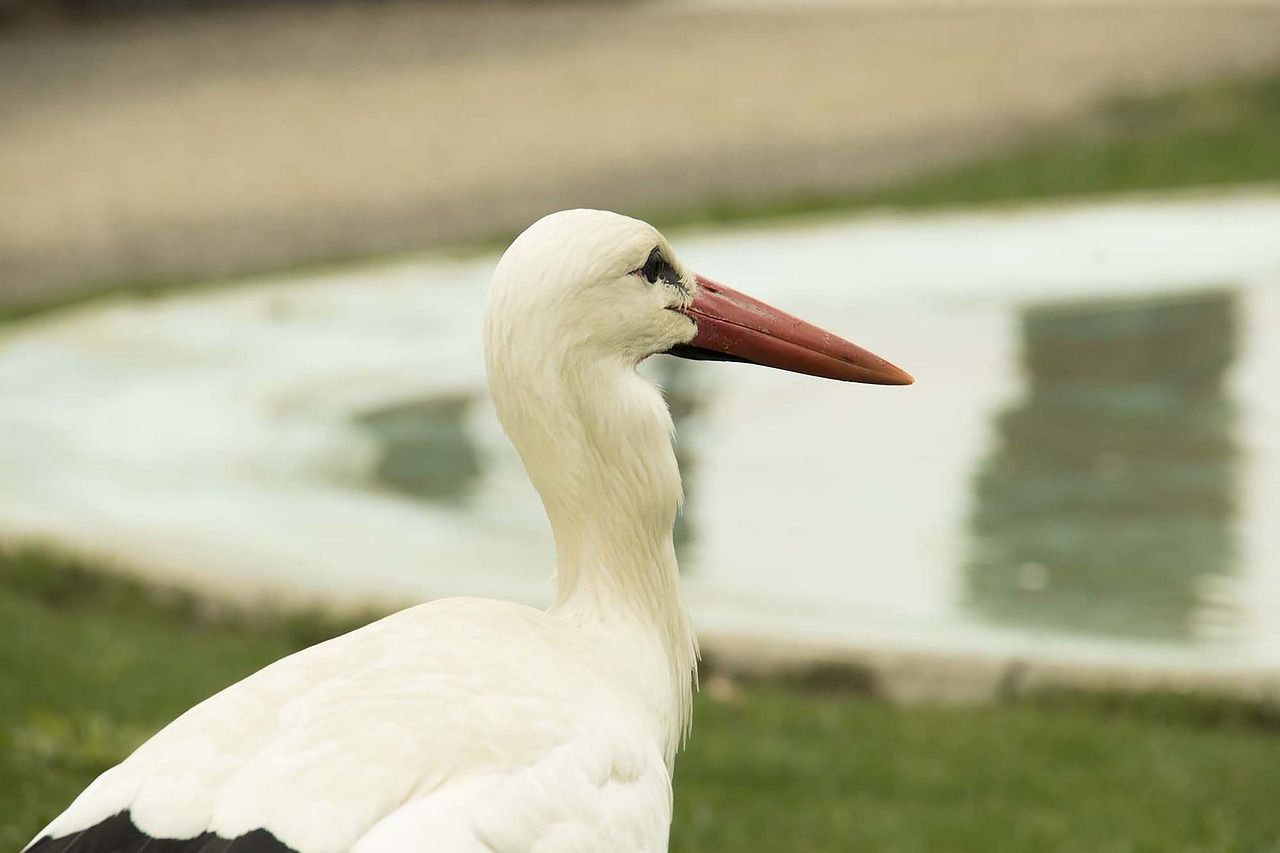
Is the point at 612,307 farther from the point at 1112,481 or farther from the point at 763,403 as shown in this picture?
the point at 763,403

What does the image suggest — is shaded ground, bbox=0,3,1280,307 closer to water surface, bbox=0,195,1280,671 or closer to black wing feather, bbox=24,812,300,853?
water surface, bbox=0,195,1280,671

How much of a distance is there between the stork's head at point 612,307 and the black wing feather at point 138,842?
2.88ft

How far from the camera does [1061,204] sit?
1074 centimetres

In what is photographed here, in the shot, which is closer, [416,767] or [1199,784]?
[416,767]

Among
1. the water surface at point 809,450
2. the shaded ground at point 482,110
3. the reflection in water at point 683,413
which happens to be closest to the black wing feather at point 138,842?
the water surface at point 809,450

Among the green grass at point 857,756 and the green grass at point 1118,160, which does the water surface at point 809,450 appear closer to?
the green grass at point 857,756

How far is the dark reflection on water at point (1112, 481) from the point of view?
17.5 feet

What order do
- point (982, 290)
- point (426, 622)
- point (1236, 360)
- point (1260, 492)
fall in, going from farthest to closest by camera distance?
point (982, 290) → point (1236, 360) → point (1260, 492) → point (426, 622)

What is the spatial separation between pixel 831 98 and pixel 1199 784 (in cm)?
1019

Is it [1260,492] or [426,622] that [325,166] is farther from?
[426,622]

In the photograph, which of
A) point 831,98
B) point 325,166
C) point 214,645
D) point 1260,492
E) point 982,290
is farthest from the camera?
point 831,98

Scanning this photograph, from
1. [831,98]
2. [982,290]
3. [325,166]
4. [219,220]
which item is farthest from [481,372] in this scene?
[831,98]

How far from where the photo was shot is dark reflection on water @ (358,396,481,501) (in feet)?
20.8

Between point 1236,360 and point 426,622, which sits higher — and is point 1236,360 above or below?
below
